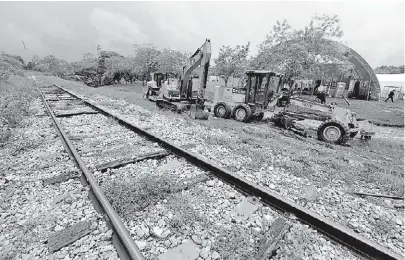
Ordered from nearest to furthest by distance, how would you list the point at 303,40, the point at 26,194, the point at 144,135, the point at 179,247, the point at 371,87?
the point at 179,247 < the point at 26,194 < the point at 144,135 < the point at 303,40 < the point at 371,87

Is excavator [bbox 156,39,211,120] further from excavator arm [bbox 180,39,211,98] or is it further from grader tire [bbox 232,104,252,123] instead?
grader tire [bbox 232,104,252,123]

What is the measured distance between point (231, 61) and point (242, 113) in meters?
20.3

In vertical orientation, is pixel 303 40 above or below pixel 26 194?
above

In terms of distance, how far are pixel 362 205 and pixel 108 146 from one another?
5.16 metres

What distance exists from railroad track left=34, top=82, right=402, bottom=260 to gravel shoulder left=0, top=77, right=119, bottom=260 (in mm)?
191

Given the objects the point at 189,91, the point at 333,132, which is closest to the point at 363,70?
the point at 333,132

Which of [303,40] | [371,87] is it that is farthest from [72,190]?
[371,87]

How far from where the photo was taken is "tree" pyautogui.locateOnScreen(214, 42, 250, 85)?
2866 cm

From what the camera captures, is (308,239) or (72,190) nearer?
(308,239)

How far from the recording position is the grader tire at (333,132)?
26.0ft

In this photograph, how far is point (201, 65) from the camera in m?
10.6

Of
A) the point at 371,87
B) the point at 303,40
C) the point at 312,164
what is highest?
the point at 303,40

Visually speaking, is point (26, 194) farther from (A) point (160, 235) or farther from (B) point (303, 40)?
(B) point (303, 40)

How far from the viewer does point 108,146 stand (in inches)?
200
